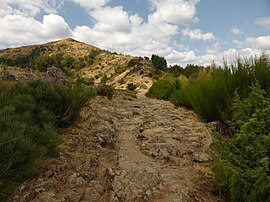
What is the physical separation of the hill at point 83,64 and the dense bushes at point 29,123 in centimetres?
662

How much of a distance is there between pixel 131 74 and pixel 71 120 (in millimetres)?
30328

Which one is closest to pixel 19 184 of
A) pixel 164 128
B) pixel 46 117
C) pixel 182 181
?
pixel 46 117

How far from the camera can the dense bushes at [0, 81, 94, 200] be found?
3066 mm

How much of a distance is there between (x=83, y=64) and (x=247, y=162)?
46519mm

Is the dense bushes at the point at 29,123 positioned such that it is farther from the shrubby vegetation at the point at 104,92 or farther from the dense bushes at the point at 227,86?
the shrubby vegetation at the point at 104,92

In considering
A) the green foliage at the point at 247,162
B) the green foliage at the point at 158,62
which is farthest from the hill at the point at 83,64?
the green foliage at the point at 247,162

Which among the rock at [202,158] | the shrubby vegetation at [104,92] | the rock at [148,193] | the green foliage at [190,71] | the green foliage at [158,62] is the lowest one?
the rock at [148,193]

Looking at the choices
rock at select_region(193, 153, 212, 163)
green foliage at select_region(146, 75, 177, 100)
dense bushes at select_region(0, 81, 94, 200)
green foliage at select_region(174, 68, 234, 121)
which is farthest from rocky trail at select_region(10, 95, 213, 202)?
green foliage at select_region(146, 75, 177, 100)

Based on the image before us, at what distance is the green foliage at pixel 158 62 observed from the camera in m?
41.2

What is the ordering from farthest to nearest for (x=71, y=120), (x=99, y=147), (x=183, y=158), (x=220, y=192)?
(x=71, y=120) → (x=99, y=147) → (x=183, y=158) → (x=220, y=192)

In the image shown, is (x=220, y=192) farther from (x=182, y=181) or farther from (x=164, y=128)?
(x=164, y=128)

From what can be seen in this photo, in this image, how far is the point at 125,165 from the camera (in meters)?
4.19

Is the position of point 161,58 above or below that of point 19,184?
above

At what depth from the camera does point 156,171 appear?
13.1 feet
